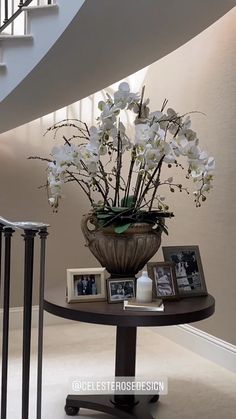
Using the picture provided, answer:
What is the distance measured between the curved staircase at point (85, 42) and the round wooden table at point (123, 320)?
1.10m

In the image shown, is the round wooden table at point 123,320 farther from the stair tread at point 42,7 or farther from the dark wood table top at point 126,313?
the stair tread at point 42,7

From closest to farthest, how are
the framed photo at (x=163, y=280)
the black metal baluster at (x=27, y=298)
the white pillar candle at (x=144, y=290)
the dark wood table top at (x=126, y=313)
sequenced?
the black metal baluster at (x=27, y=298) → the dark wood table top at (x=126, y=313) → the white pillar candle at (x=144, y=290) → the framed photo at (x=163, y=280)

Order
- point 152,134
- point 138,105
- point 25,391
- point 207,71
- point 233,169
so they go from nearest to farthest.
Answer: point 25,391, point 152,134, point 138,105, point 233,169, point 207,71

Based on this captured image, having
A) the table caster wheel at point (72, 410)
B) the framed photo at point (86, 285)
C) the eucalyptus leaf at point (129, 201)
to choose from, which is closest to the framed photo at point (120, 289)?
the framed photo at point (86, 285)

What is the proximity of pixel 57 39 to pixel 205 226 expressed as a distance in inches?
62.9

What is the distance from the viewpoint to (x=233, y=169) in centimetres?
304

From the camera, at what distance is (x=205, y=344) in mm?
3264

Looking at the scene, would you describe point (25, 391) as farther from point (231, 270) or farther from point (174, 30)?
point (174, 30)

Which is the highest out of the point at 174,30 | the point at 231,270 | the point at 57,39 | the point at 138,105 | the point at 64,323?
the point at 174,30

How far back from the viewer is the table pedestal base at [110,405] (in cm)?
224

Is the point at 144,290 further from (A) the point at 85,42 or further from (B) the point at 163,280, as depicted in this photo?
(A) the point at 85,42

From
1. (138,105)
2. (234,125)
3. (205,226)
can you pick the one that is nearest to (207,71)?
(234,125)

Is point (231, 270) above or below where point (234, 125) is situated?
below

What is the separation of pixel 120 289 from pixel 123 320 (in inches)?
10.4
